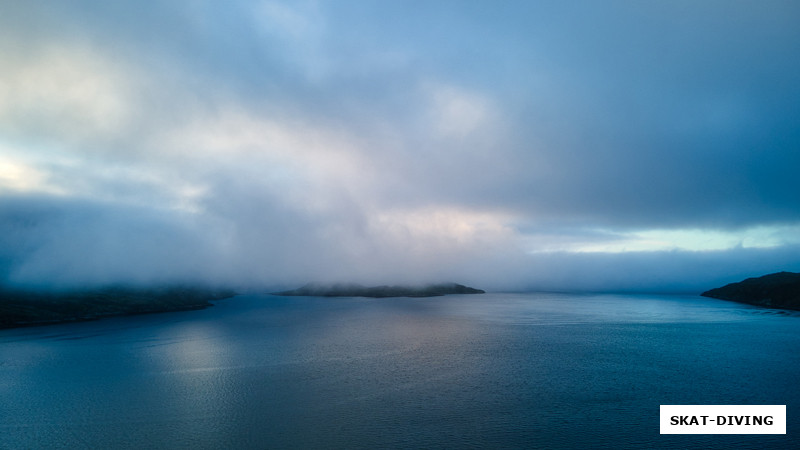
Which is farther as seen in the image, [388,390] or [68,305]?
[68,305]

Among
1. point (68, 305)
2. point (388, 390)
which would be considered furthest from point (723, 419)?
point (68, 305)

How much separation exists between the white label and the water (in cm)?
121

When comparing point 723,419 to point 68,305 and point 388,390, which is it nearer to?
point 388,390

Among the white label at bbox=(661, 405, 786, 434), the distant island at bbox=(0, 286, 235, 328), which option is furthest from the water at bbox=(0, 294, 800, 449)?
the distant island at bbox=(0, 286, 235, 328)

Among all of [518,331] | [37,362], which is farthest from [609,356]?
[37,362]

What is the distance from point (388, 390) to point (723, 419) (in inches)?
1332

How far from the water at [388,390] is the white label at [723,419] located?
3.99ft

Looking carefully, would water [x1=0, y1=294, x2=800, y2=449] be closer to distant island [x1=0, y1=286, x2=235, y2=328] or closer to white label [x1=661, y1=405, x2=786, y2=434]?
white label [x1=661, y1=405, x2=786, y2=434]

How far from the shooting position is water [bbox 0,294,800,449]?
33.5 meters

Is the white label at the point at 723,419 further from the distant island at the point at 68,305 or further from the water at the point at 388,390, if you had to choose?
the distant island at the point at 68,305

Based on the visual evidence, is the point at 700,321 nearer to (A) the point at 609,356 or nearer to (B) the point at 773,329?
(B) the point at 773,329

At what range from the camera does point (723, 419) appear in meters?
38.8

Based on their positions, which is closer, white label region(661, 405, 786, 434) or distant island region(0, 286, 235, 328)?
white label region(661, 405, 786, 434)

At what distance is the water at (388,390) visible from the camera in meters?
33.5
